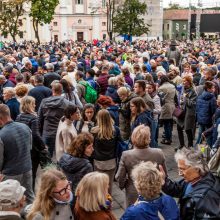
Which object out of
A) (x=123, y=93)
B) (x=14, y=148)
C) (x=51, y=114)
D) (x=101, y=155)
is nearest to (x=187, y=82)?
(x=123, y=93)

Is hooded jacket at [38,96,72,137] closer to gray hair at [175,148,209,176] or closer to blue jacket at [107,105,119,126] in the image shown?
blue jacket at [107,105,119,126]

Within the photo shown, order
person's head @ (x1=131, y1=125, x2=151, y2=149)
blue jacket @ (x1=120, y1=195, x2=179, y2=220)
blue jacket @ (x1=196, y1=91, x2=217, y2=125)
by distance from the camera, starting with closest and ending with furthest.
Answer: blue jacket @ (x1=120, y1=195, x2=179, y2=220) < person's head @ (x1=131, y1=125, x2=151, y2=149) < blue jacket @ (x1=196, y1=91, x2=217, y2=125)

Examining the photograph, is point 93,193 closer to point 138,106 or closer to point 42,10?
point 138,106

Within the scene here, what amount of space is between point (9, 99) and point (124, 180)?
3.14 metres

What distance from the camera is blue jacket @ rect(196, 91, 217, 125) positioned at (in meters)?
7.94

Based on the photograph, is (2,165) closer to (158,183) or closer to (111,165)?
(111,165)

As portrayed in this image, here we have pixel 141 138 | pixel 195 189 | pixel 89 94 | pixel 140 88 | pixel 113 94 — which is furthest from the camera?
pixel 89 94

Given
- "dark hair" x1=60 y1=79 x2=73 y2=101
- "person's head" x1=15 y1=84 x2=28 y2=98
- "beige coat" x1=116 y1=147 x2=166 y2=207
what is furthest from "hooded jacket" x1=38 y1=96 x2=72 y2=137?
"beige coat" x1=116 y1=147 x2=166 y2=207

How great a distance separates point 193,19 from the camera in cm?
5847

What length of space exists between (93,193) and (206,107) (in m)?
5.02

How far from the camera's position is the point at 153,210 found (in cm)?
340

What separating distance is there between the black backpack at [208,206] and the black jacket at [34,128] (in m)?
3.10

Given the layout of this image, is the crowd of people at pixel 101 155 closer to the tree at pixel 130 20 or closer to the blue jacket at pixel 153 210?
the blue jacket at pixel 153 210

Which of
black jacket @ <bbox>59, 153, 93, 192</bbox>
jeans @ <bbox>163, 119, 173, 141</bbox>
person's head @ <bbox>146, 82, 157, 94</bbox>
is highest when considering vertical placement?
person's head @ <bbox>146, 82, 157, 94</bbox>
